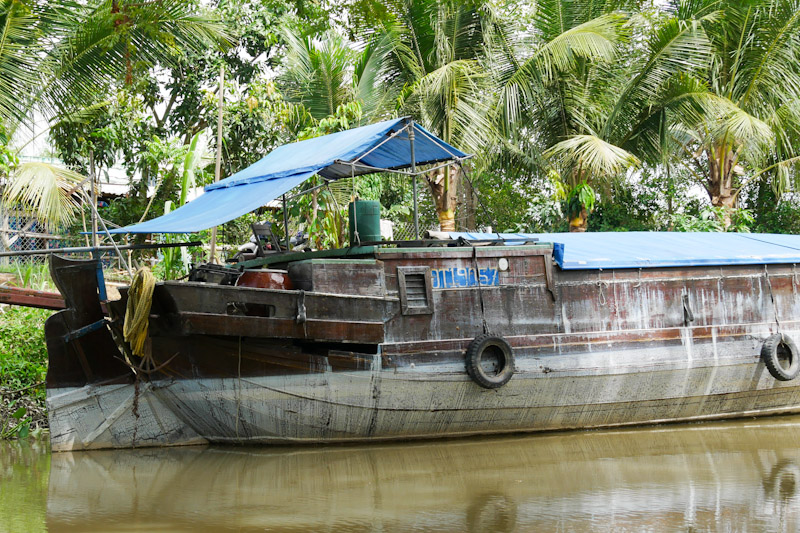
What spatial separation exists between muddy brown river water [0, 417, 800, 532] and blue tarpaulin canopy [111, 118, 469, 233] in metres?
2.10

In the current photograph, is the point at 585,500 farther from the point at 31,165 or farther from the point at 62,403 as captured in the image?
the point at 31,165

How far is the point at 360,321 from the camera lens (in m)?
7.50

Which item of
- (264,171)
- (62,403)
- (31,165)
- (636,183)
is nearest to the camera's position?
(62,403)

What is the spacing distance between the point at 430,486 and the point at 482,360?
6.40 feet

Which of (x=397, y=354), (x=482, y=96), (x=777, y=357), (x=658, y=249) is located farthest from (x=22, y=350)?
(x=777, y=357)

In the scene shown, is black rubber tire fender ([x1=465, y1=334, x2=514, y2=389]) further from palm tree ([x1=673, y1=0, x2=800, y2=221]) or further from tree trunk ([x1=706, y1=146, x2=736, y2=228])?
tree trunk ([x1=706, y1=146, x2=736, y2=228])

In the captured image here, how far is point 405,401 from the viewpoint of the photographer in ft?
25.4

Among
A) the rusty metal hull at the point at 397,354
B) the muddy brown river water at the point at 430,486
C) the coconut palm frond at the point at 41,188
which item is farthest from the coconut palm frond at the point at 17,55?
the muddy brown river water at the point at 430,486

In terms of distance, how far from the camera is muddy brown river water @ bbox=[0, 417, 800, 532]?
5355mm

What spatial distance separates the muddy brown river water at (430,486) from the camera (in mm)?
5355

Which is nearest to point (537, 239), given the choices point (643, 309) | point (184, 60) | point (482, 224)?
point (643, 309)

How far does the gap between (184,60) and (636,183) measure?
9.13 meters

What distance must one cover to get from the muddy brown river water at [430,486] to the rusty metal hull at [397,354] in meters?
0.28

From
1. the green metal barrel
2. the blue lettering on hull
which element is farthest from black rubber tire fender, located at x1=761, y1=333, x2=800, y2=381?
the green metal barrel
